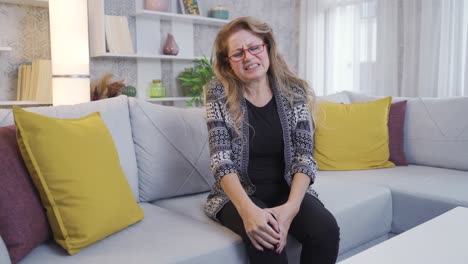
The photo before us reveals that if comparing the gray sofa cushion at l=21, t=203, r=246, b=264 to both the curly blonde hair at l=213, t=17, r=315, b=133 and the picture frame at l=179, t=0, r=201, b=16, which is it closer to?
the curly blonde hair at l=213, t=17, r=315, b=133

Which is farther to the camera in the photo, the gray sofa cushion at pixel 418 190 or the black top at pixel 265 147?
the gray sofa cushion at pixel 418 190

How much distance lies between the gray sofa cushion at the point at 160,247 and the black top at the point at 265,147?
264mm

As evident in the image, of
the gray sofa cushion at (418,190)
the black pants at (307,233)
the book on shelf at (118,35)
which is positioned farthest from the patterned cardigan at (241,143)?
the book on shelf at (118,35)

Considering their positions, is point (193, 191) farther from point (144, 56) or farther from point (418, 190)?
point (144, 56)

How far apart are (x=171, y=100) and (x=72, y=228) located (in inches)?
104

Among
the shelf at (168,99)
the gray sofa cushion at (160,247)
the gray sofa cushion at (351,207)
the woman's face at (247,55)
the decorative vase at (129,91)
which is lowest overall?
the gray sofa cushion at (351,207)

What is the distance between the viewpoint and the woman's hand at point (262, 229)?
1.22 meters

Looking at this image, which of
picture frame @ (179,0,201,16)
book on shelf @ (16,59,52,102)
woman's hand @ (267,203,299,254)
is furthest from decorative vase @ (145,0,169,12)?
woman's hand @ (267,203,299,254)

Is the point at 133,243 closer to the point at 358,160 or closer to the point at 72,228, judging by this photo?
the point at 72,228

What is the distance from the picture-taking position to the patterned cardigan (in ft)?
4.81

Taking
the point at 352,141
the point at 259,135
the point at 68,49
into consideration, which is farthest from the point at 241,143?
the point at 68,49

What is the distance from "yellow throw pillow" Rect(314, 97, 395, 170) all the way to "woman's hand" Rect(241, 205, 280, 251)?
1133 mm

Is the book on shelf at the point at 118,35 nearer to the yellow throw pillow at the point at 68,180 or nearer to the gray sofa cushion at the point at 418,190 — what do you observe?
the gray sofa cushion at the point at 418,190

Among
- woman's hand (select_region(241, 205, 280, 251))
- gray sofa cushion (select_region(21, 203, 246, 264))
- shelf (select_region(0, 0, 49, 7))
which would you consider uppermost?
shelf (select_region(0, 0, 49, 7))
